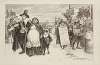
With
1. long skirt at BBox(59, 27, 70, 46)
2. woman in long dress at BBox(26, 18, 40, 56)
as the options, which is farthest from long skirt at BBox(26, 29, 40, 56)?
long skirt at BBox(59, 27, 70, 46)

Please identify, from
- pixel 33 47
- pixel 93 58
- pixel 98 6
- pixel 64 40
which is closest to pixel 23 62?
pixel 33 47

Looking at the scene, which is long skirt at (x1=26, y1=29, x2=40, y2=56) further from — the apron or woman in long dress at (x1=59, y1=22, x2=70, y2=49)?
woman in long dress at (x1=59, y1=22, x2=70, y2=49)

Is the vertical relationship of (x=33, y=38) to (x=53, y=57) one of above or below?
above

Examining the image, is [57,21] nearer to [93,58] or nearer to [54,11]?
[54,11]

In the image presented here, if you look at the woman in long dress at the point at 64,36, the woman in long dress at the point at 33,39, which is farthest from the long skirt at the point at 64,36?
the woman in long dress at the point at 33,39

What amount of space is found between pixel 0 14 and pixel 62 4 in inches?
13.1

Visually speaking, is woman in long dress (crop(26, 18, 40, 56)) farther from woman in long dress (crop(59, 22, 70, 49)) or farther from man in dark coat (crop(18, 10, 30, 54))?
woman in long dress (crop(59, 22, 70, 49))

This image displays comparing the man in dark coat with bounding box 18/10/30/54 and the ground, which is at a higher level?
the man in dark coat with bounding box 18/10/30/54

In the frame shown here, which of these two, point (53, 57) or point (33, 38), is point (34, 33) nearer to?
point (33, 38)

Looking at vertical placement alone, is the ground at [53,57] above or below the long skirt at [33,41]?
below

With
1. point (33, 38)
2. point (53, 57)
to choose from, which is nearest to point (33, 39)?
point (33, 38)

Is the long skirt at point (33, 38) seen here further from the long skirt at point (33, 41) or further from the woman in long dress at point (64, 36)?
the woman in long dress at point (64, 36)

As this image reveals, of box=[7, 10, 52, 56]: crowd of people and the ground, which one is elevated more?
box=[7, 10, 52, 56]: crowd of people

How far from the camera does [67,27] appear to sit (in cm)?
91
